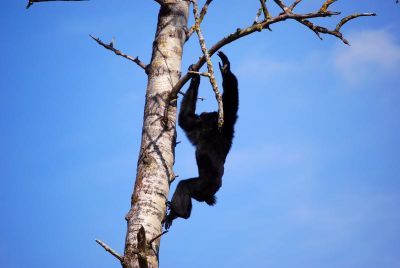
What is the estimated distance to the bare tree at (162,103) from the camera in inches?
147

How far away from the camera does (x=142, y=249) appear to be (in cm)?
335

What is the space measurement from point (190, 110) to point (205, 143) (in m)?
0.64

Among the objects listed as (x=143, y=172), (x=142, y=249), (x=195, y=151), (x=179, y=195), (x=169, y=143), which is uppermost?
(x=195, y=151)

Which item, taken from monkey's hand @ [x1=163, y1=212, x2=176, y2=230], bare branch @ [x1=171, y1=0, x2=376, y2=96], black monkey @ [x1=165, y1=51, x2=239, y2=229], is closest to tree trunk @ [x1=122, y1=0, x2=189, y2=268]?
bare branch @ [x1=171, y1=0, x2=376, y2=96]

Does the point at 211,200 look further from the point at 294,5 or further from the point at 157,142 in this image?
the point at 294,5

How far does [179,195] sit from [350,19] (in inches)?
143

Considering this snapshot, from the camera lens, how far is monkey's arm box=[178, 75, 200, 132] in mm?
6776

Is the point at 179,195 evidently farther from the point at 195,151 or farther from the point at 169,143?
the point at 169,143

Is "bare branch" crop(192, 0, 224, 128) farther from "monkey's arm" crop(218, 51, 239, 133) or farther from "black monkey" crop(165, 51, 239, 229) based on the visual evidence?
"monkey's arm" crop(218, 51, 239, 133)

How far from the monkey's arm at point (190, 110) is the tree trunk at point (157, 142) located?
55.5 inches

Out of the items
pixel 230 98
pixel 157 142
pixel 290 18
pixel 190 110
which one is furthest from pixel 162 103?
pixel 230 98

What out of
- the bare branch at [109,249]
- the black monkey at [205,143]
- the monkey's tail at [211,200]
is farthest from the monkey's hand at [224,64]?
the bare branch at [109,249]

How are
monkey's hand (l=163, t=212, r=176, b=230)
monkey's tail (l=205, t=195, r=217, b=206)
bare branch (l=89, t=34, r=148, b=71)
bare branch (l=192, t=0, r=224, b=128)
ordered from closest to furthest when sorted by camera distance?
1. bare branch (l=192, t=0, r=224, b=128)
2. bare branch (l=89, t=34, r=148, b=71)
3. monkey's hand (l=163, t=212, r=176, b=230)
4. monkey's tail (l=205, t=195, r=217, b=206)

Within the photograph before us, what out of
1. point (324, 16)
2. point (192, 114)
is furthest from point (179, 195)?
point (324, 16)
